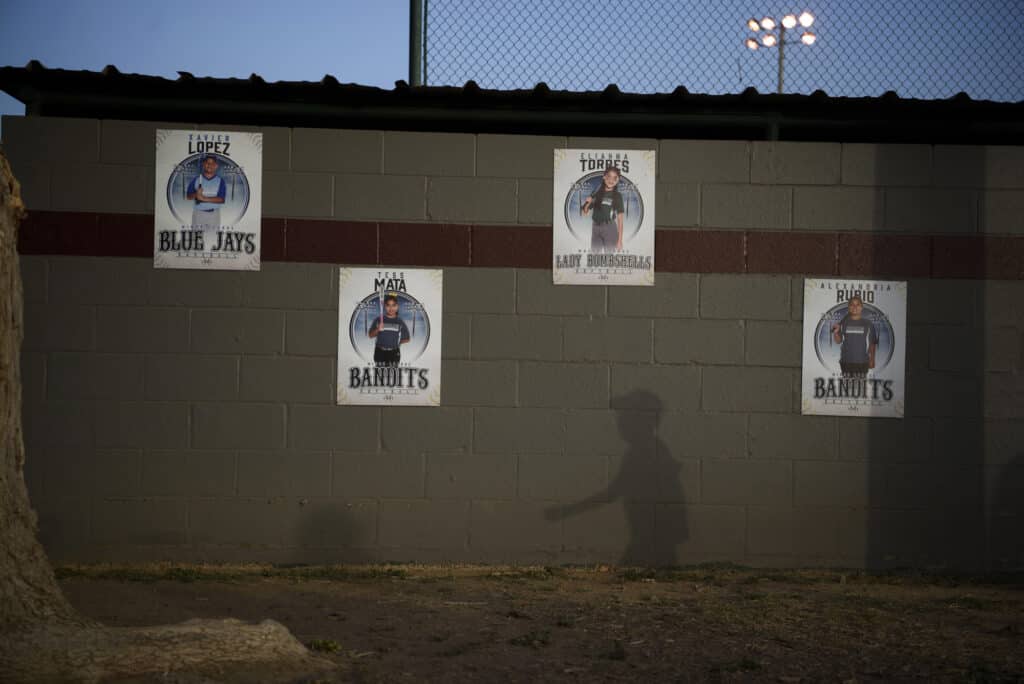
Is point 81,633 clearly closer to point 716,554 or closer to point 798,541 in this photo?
point 716,554

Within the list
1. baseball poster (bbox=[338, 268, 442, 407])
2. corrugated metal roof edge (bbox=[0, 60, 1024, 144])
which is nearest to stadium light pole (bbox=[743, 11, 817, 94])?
corrugated metal roof edge (bbox=[0, 60, 1024, 144])

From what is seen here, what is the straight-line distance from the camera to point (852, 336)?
6.73 meters

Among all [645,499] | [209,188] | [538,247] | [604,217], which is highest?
[209,188]

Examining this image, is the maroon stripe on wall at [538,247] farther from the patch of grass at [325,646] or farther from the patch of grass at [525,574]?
the patch of grass at [325,646]

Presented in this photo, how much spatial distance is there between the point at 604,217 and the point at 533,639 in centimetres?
292

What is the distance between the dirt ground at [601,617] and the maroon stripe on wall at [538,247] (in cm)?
199

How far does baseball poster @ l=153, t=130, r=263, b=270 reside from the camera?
6.61m

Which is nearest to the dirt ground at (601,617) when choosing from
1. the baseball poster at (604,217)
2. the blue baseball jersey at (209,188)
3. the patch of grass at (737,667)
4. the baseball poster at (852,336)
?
the patch of grass at (737,667)

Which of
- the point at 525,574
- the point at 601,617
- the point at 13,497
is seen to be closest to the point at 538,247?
the point at 525,574

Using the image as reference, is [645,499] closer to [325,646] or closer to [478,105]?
[325,646]

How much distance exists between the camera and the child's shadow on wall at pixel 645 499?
261 inches

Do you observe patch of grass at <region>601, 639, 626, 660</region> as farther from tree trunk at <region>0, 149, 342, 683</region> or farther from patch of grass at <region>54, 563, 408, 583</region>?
patch of grass at <region>54, 563, 408, 583</region>

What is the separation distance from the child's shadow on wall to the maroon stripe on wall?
3.82 feet

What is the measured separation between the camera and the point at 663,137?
740 cm
